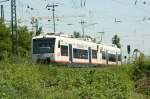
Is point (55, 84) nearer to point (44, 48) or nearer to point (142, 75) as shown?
point (142, 75)

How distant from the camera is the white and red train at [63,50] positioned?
37.7 meters

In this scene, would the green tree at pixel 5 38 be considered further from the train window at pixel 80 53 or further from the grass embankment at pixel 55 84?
the grass embankment at pixel 55 84

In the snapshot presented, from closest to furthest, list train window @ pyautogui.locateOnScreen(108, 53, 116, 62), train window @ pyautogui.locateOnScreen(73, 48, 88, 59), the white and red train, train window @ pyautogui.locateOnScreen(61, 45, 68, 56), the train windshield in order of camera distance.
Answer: the white and red train
the train windshield
train window @ pyautogui.locateOnScreen(61, 45, 68, 56)
train window @ pyautogui.locateOnScreen(73, 48, 88, 59)
train window @ pyautogui.locateOnScreen(108, 53, 116, 62)

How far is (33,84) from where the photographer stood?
614 inches

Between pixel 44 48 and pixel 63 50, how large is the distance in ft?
4.98

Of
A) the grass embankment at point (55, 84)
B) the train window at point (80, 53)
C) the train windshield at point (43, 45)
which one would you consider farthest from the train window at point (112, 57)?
the grass embankment at point (55, 84)

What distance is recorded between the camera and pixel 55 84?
1791 centimetres

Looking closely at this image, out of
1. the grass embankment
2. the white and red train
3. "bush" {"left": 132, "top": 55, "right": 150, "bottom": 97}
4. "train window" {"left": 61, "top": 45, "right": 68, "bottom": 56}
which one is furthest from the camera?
"train window" {"left": 61, "top": 45, "right": 68, "bottom": 56}

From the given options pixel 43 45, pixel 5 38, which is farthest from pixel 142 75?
pixel 5 38

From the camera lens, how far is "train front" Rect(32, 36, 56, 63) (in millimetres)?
37344

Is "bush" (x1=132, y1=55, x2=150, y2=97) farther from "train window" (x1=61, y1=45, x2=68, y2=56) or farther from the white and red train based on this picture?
"train window" (x1=61, y1=45, x2=68, y2=56)

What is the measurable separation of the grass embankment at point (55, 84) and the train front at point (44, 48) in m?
14.1

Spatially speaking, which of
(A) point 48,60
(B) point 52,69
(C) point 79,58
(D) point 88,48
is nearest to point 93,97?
(B) point 52,69

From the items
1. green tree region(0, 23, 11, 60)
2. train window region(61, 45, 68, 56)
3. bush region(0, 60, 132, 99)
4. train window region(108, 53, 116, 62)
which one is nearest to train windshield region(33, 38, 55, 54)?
train window region(61, 45, 68, 56)
